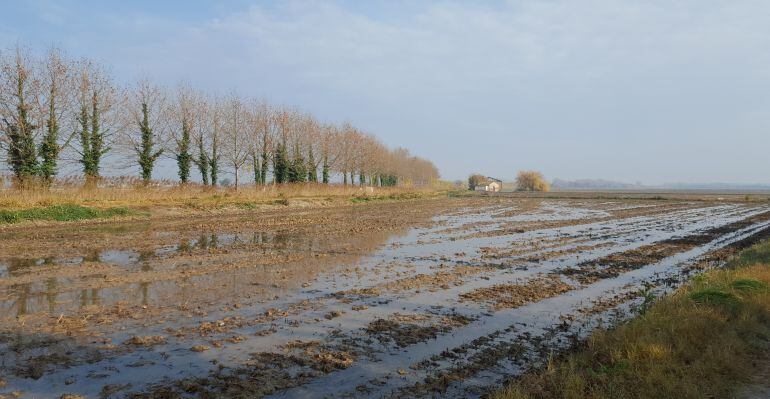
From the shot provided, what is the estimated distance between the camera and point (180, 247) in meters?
15.9

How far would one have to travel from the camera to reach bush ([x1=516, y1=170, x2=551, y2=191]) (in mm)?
114769

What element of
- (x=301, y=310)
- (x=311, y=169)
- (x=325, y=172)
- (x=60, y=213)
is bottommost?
(x=301, y=310)

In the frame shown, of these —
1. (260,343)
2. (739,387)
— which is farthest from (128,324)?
(739,387)

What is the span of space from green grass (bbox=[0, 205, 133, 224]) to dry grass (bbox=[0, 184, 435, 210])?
1078mm

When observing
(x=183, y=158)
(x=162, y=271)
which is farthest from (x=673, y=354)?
(x=183, y=158)

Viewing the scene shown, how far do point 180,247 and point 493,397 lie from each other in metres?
13.7

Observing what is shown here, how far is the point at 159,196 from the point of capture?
33062mm

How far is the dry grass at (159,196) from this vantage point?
79.8ft

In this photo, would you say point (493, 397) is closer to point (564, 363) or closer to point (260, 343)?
point (564, 363)

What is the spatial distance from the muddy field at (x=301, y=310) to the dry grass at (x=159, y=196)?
7.17 m

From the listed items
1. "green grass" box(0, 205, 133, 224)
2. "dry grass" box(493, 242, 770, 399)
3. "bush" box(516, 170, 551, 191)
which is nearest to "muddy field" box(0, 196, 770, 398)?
"dry grass" box(493, 242, 770, 399)

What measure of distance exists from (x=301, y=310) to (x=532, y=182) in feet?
372

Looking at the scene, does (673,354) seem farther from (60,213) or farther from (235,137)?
(235,137)

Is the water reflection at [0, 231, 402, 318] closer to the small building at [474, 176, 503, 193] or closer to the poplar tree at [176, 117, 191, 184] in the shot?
the poplar tree at [176, 117, 191, 184]
